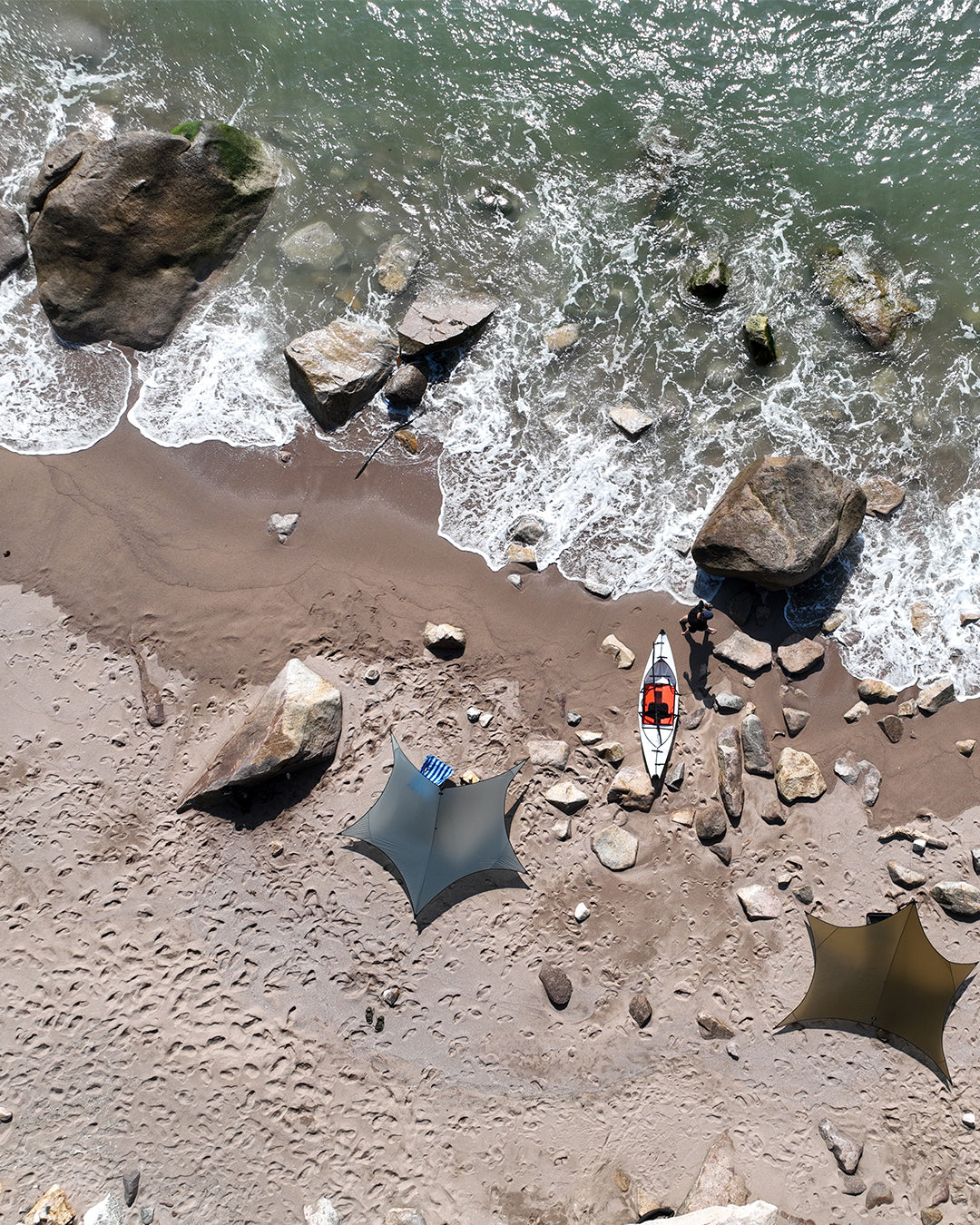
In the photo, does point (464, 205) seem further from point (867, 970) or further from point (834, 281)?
point (867, 970)

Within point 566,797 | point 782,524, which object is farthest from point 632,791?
point 782,524

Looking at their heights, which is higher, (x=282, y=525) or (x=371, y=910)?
(x=282, y=525)

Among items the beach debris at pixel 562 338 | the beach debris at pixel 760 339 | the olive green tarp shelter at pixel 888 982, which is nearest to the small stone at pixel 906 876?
the olive green tarp shelter at pixel 888 982

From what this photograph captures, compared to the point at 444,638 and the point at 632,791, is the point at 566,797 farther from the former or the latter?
the point at 444,638

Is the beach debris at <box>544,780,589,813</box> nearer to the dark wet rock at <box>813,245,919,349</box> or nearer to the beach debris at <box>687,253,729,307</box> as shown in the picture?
the beach debris at <box>687,253,729,307</box>

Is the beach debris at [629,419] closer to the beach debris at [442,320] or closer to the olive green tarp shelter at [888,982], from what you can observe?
the beach debris at [442,320]

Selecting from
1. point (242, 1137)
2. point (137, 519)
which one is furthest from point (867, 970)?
point (137, 519)

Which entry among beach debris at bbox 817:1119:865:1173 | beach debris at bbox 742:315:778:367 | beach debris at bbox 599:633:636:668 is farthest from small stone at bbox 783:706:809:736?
beach debris at bbox 742:315:778:367
